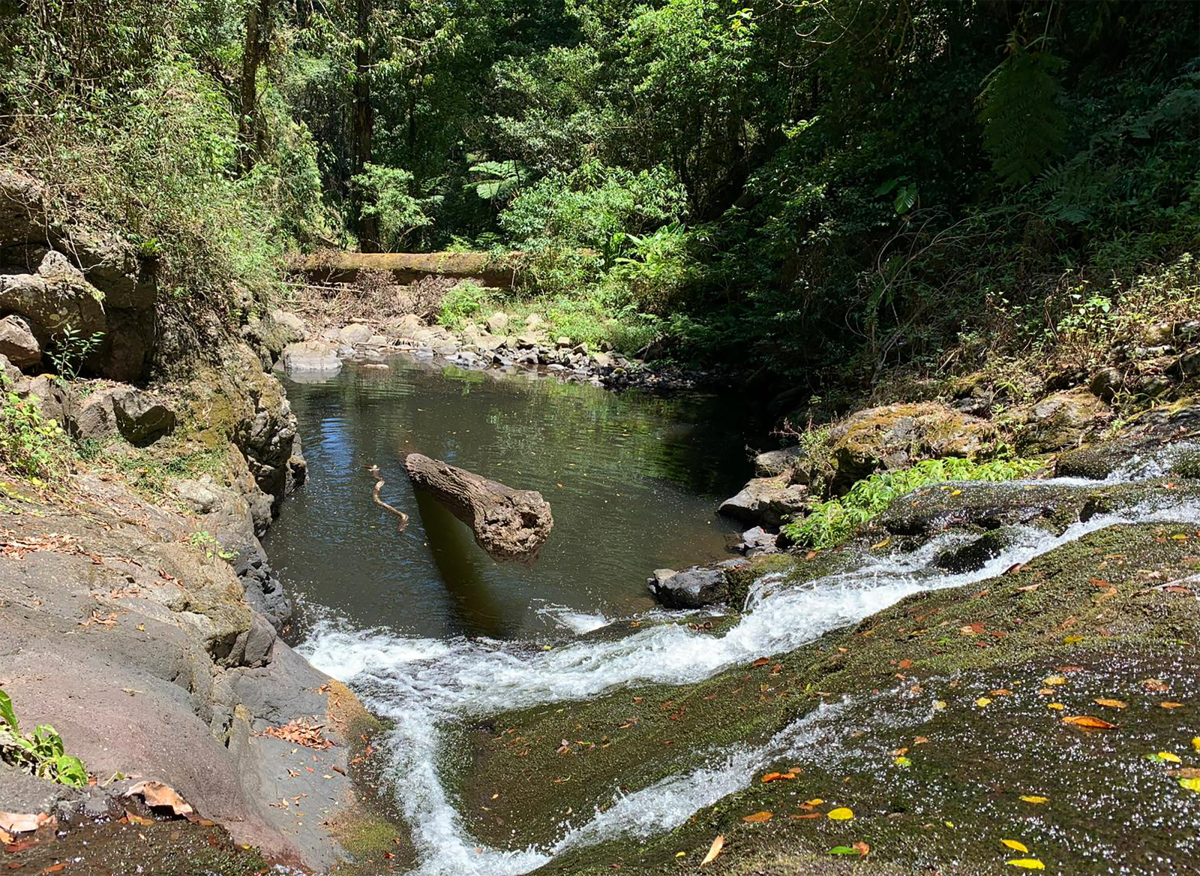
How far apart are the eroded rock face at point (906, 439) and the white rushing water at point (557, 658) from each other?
269 centimetres

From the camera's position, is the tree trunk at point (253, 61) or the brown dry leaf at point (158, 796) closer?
the brown dry leaf at point (158, 796)

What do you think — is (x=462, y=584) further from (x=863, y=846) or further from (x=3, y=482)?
(x=863, y=846)

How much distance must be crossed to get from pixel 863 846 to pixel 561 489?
8.70m

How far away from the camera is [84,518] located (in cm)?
496

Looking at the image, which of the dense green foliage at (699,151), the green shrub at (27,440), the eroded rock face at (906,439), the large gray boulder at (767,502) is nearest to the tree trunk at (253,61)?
the dense green foliage at (699,151)

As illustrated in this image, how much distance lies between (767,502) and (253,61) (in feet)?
60.0

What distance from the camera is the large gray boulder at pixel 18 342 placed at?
5.64m

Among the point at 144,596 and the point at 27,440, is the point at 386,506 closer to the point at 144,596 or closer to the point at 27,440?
the point at 27,440

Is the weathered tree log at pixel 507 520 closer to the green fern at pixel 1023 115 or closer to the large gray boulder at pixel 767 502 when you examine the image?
the large gray boulder at pixel 767 502

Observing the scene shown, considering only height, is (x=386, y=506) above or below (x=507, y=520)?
below

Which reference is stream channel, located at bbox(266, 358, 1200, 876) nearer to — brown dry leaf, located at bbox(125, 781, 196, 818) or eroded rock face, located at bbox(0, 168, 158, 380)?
brown dry leaf, located at bbox(125, 781, 196, 818)

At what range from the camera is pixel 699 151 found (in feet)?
81.6

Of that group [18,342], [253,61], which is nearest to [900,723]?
[18,342]

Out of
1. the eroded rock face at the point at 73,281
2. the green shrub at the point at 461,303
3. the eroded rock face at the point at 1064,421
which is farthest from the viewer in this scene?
the green shrub at the point at 461,303
